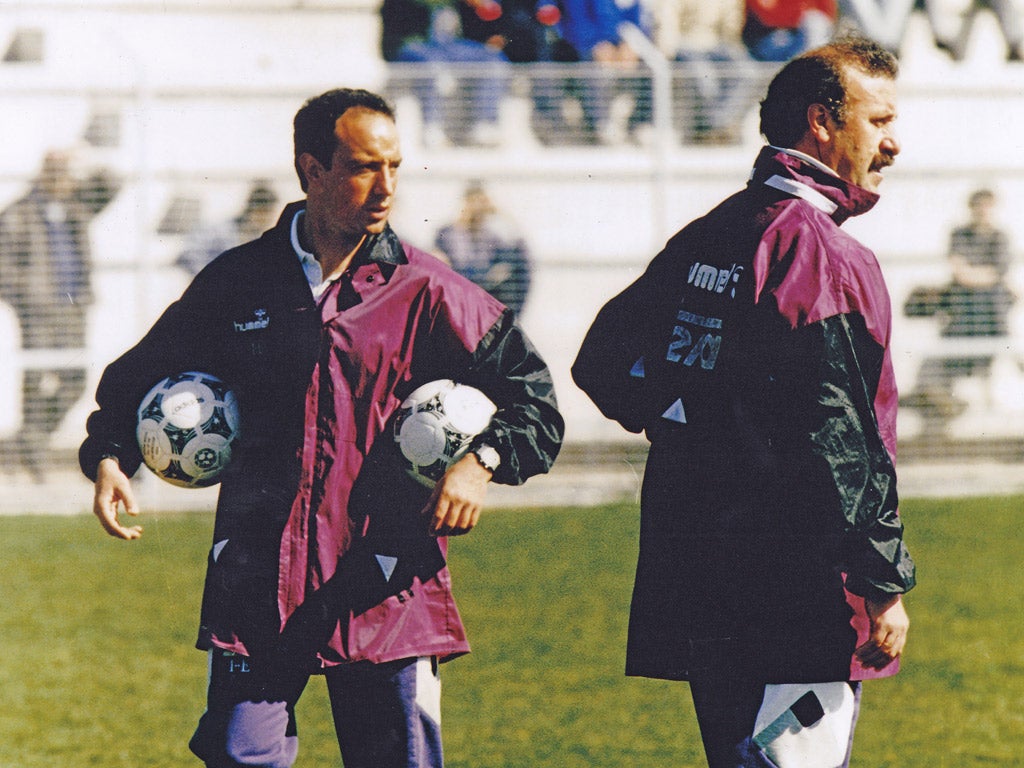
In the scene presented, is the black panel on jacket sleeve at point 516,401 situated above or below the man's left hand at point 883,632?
above

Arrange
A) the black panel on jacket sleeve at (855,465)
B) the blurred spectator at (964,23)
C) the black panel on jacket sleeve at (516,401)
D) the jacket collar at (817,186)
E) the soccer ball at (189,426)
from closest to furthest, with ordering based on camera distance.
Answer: the black panel on jacket sleeve at (855,465) < the jacket collar at (817,186) < the black panel on jacket sleeve at (516,401) < the soccer ball at (189,426) < the blurred spectator at (964,23)

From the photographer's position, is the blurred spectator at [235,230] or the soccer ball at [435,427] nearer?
the soccer ball at [435,427]

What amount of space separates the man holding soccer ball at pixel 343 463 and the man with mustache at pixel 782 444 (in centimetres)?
47

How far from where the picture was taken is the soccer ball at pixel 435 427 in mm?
3844

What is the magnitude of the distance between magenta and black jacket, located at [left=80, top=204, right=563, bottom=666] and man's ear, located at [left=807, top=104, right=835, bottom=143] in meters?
0.88

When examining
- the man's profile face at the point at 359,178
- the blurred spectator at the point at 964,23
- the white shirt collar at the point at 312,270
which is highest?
the man's profile face at the point at 359,178

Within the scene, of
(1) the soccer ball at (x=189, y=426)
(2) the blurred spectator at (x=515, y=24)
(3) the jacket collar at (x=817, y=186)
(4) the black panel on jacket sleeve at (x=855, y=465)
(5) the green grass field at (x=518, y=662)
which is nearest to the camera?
(4) the black panel on jacket sleeve at (x=855, y=465)

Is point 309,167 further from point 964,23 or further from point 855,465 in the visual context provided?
point 964,23

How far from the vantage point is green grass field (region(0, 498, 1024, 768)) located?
5836 mm

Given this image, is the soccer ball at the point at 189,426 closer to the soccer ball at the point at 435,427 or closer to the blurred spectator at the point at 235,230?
the soccer ball at the point at 435,427

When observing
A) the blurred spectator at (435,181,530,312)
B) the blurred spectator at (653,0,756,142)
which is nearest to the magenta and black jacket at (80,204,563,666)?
the blurred spectator at (435,181,530,312)

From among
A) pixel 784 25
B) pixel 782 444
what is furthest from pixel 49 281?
pixel 782 444

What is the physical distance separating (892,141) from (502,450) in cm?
110

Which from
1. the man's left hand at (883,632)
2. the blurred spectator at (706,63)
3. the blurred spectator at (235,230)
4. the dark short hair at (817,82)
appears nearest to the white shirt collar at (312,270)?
the dark short hair at (817,82)
